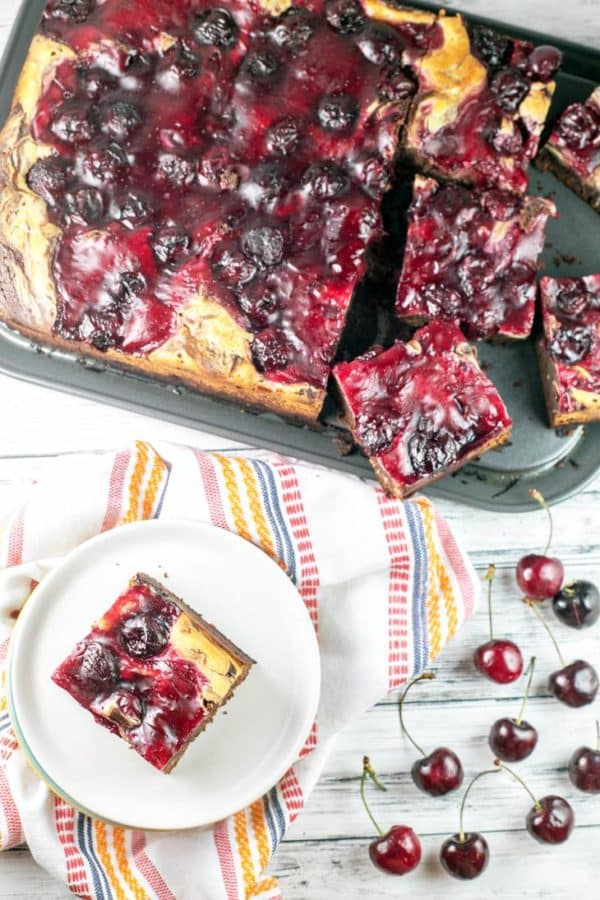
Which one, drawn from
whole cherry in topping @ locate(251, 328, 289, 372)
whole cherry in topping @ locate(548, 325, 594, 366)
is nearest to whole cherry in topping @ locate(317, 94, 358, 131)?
whole cherry in topping @ locate(251, 328, 289, 372)

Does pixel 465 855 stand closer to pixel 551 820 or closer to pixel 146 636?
pixel 551 820

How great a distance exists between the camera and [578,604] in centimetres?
337

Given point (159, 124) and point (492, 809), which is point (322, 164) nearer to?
point (159, 124)

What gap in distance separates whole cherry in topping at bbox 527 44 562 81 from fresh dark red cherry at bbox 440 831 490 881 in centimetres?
259

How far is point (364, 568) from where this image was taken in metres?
3.22

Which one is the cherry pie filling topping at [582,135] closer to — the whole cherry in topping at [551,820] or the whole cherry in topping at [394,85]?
the whole cherry in topping at [394,85]

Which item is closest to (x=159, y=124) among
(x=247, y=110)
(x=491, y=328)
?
(x=247, y=110)

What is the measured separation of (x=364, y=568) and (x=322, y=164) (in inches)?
51.7

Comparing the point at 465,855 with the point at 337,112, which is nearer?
the point at 337,112

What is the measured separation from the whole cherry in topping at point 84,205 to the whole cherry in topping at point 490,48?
134 cm

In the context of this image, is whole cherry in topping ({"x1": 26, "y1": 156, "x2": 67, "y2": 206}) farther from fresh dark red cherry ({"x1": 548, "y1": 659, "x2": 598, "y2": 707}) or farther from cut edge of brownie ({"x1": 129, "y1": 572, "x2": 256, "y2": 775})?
fresh dark red cherry ({"x1": 548, "y1": 659, "x2": 598, "y2": 707})

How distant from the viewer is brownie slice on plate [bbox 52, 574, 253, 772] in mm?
2812

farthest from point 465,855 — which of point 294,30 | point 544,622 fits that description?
point 294,30

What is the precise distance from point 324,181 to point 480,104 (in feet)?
1.99
